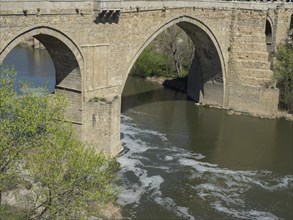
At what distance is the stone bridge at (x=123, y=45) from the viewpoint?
17.3m

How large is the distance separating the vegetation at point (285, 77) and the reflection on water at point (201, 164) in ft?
5.14

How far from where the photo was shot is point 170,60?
3766 cm

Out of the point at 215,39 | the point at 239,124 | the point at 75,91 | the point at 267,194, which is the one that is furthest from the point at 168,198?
the point at 215,39

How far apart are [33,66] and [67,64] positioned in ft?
62.5

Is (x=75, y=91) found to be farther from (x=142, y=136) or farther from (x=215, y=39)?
(x=215, y=39)

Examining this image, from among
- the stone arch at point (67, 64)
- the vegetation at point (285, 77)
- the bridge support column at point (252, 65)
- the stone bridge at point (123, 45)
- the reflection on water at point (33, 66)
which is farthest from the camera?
the reflection on water at point (33, 66)

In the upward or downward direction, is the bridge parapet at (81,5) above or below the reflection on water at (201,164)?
above

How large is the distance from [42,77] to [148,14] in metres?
13.6

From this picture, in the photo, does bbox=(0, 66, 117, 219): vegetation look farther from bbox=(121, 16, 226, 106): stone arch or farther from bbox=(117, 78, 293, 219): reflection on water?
bbox=(121, 16, 226, 106): stone arch

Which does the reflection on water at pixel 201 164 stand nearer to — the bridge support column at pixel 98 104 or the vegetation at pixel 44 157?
the bridge support column at pixel 98 104

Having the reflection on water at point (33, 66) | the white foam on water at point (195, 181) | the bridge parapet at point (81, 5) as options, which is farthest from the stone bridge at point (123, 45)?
the reflection on water at point (33, 66)

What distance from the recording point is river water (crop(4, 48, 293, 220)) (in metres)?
17.2

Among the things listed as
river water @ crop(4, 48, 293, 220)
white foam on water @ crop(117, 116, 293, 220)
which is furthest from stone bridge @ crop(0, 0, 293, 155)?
river water @ crop(4, 48, 293, 220)

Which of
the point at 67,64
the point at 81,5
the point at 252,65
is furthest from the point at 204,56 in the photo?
the point at 81,5
